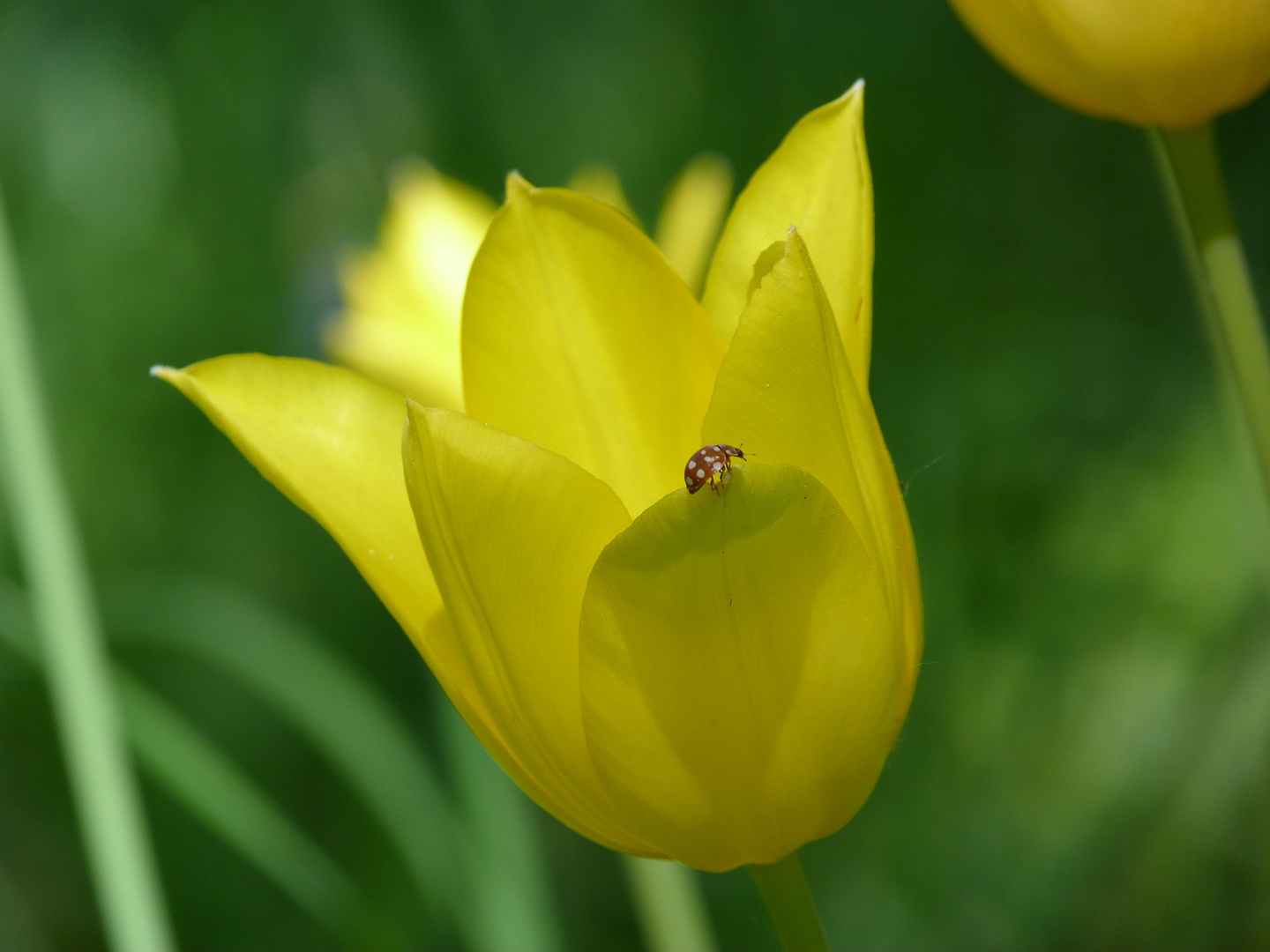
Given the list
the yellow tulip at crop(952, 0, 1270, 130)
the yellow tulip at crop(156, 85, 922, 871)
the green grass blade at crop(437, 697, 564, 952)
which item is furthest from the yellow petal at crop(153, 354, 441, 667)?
the green grass blade at crop(437, 697, 564, 952)

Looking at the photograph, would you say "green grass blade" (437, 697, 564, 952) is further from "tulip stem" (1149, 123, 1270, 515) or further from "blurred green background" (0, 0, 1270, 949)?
"tulip stem" (1149, 123, 1270, 515)

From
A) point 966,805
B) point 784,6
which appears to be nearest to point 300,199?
point 784,6

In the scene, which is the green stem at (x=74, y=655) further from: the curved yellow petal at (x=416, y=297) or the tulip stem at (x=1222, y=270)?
the tulip stem at (x=1222, y=270)

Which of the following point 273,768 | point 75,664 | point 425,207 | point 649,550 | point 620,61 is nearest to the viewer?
point 649,550

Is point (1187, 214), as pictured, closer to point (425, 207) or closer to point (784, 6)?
point (425, 207)

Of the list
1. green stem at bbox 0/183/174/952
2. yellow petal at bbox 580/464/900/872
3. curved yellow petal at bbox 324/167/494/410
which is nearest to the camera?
yellow petal at bbox 580/464/900/872

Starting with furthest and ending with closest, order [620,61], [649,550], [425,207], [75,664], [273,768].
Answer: [620,61] → [273,768] → [425,207] → [75,664] → [649,550]

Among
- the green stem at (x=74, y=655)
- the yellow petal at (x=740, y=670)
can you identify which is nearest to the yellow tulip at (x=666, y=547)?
the yellow petal at (x=740, y=670)
